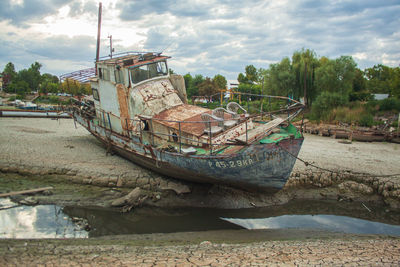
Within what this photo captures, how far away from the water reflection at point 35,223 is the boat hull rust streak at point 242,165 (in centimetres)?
380

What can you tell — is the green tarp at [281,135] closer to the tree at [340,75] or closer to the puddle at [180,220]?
the puddle at [180,220]

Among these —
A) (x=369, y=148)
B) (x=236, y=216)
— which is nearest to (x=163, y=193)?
(x=236, y=216)

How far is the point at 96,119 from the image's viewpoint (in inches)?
654

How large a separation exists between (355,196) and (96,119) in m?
14.0

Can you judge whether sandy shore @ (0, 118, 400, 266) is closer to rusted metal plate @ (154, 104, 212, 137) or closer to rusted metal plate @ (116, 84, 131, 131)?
rusted metal plate @ (116, 84, 131, 131)

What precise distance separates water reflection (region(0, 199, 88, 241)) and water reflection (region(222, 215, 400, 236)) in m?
5.38

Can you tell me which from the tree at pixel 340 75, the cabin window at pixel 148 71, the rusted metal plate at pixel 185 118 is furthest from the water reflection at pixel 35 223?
the tree at pixel 340 75

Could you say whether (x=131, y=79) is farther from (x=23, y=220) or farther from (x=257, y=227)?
(x=257, y=227)

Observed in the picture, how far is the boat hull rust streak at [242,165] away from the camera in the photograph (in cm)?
929

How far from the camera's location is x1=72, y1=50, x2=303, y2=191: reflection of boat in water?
9523 mm

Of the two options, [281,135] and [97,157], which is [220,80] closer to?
[97,157]

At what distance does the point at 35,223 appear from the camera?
9.16 m

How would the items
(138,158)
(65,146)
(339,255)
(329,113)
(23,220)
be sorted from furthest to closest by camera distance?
(329,113) → (65,146) → (138,158) → (23,220) → (339,255)

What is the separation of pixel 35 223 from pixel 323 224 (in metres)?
9.79
